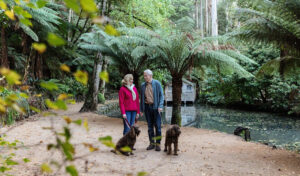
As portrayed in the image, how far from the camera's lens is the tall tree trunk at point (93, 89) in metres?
10.3

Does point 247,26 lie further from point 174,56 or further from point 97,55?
point 97,55

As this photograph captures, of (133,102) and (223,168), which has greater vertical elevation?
(133,102)

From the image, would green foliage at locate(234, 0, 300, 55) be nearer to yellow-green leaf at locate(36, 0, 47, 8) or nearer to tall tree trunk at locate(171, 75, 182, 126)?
tall tree trunk at locate(171, 75, 182, 126)

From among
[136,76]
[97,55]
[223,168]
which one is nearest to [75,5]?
[223,168]

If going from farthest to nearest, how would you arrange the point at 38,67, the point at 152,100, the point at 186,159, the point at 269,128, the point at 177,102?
the point at 38,67 → the point at 269,128 → the point at 177,102 → the point at 152,100 → the point at 186,159

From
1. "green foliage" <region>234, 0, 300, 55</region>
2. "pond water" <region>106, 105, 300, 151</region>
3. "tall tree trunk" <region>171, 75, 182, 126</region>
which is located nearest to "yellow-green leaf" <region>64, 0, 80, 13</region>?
"green foliage" <region>234, 0, 300, 55</region>

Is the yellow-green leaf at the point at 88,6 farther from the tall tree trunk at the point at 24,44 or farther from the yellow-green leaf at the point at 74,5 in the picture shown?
the tall tree trunk at the point at 24,44

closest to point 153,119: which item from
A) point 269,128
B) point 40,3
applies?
point 40,3

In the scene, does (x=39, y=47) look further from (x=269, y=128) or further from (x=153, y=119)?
(x=269, y=128)

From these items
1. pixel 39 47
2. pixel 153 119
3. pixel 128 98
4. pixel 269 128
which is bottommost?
pixel 269 128

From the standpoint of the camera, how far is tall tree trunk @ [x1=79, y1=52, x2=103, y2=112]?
10320mm

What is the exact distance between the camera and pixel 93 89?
1041 centimetres

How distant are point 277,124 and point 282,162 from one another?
6910 millimetres

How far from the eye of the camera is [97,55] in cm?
1034
